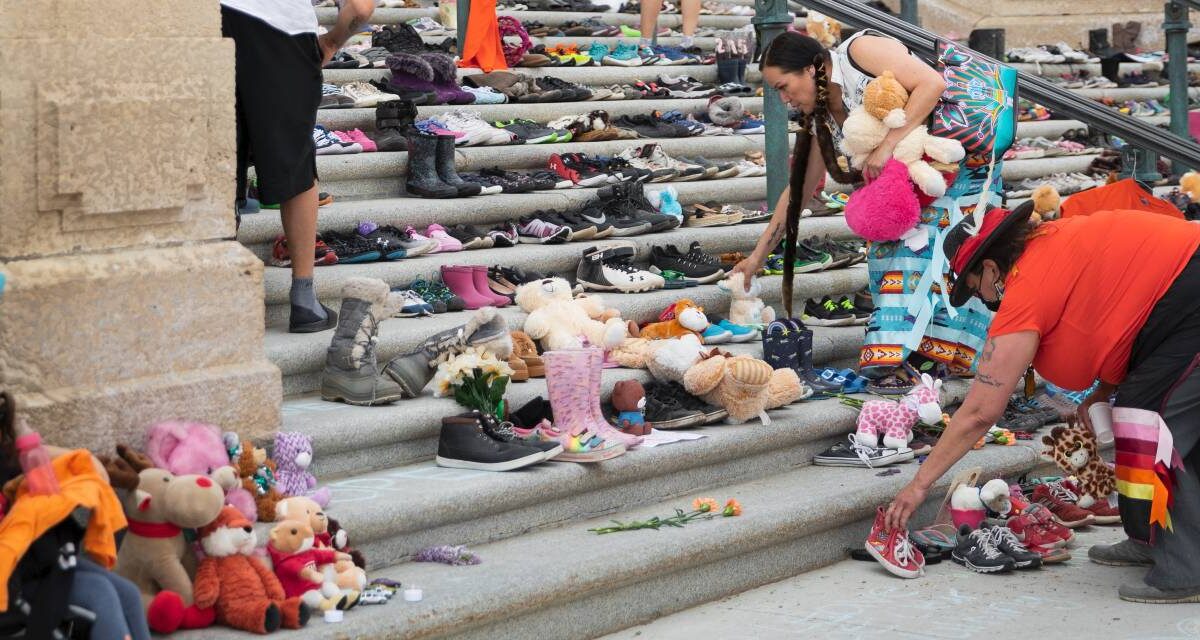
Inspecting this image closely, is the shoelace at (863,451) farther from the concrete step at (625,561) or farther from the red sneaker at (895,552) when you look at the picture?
the red sneaker at (895,552)

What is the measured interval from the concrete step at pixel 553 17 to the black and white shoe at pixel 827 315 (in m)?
3.84

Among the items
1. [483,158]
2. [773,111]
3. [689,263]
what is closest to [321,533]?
[689,263]

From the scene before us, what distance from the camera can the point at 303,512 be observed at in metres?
4.28

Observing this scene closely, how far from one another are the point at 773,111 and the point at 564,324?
1.92 meters

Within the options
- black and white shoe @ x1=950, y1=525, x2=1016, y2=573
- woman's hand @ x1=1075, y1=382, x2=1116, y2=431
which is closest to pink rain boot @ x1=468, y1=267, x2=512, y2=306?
black and white shoe @ x1=950, y1=525, x2=1016, y2=573

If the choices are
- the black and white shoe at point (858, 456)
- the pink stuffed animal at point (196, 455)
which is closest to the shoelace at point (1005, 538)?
the black and white shoe at point (858, 456)

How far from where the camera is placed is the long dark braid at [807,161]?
6.31m

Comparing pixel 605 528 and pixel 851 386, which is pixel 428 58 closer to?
pixel 851 386

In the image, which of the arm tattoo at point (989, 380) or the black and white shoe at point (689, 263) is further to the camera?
the black and white shoe at point (689, 263)

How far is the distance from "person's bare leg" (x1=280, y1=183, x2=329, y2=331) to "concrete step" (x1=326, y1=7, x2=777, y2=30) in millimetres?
3956

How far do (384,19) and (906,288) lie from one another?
4.99 m

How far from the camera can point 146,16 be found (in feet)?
14.1

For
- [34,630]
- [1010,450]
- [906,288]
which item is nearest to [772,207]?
[906,288]

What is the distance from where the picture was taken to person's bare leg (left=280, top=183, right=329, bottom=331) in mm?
5621
